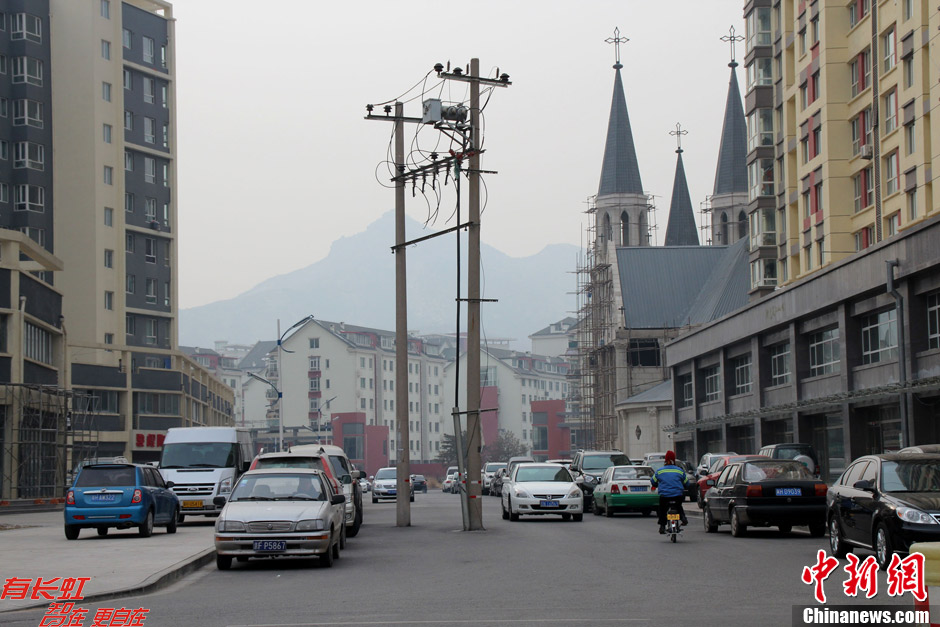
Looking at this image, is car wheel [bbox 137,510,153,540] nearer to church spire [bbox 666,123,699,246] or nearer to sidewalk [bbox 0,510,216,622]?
sidewalk [bbox 0,510,216,622]

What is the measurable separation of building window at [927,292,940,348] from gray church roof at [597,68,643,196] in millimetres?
78867

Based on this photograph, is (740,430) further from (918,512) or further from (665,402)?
(918,512)

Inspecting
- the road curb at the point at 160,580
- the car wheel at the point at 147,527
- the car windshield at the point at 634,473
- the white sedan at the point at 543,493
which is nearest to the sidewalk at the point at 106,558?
the road curb at the point at 160,580

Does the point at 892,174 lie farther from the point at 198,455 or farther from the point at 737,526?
the point at 198,455

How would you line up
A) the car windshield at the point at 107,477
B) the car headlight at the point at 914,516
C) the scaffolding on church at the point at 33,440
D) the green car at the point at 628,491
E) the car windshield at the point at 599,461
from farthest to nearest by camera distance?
the scaffolding on church at the point at 33,440 < the car windshield at the point at 599,461 < the green car at the point at 628,491 < the car windshield at the point at 107,477 < the car headlight at the point at 914,516

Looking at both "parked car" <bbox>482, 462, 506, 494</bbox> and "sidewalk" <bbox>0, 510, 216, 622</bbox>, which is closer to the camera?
"sidewalk" <bbox>0, 510, 216, 622</bbox>

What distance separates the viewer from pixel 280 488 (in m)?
18.0

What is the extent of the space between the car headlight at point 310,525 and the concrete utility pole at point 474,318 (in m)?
9.67

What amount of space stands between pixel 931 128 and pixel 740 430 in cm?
2117

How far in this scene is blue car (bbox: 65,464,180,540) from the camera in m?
24.2

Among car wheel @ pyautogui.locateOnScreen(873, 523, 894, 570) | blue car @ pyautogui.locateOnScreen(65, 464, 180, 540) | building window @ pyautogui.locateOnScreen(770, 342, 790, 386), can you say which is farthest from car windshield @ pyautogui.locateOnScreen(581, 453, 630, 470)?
car wheel @ pyautogui.locateOnScreen(873, 523, 894, 570)

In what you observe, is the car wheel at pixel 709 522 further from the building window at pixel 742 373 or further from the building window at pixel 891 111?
the building window at pixel 742 373

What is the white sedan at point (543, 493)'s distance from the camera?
30.3 metres

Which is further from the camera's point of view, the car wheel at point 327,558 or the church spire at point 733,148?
the church spire at point 733,148
